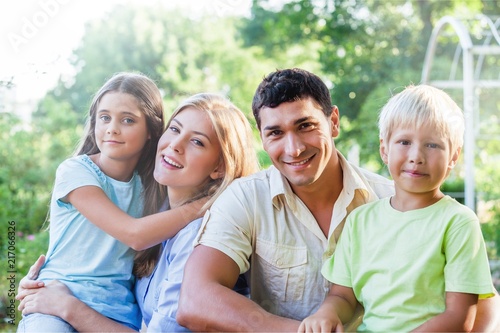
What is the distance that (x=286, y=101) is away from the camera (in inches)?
85.6

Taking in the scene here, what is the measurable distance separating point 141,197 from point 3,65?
113 centimetres

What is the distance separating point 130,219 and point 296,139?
0.66 m

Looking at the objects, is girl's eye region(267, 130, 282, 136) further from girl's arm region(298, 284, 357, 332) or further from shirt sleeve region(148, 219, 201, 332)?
girl's arm region(298, 284, 357, 332)

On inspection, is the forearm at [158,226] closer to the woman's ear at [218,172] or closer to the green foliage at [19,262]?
the woman's ear at [218,172]

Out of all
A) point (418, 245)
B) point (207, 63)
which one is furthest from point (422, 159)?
point (207, 63)

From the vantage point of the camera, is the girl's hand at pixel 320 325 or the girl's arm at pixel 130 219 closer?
the girl's hand at pixel 320 325

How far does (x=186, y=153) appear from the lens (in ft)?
7.82

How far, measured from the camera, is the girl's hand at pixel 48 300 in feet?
7.47

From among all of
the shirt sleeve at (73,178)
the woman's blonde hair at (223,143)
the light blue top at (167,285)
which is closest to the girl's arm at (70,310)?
the light blue top at (167,285)

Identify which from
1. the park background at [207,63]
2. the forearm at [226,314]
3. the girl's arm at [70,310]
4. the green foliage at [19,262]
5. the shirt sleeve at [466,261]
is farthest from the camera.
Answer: the green foliage at [19,262]

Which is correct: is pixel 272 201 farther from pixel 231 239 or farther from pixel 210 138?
pixel 210 138

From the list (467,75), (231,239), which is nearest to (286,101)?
(231,239)

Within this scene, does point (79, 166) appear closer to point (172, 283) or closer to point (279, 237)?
point (172, 283)

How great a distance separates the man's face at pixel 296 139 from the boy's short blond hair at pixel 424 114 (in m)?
0.29
